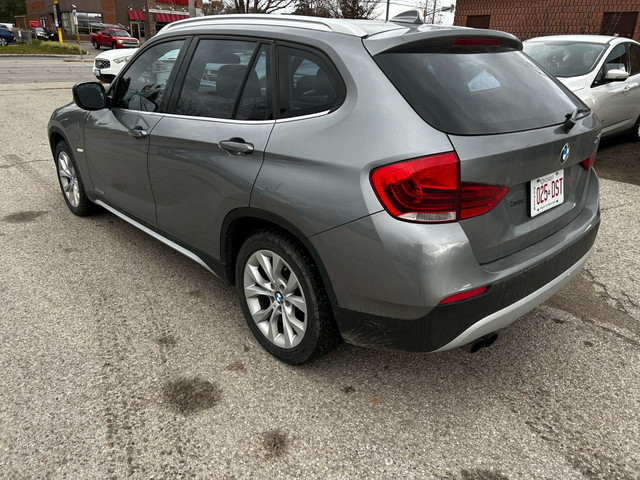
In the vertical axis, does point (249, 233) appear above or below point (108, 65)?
below

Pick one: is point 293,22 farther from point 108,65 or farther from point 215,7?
point 215,7

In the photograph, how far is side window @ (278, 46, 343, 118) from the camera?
2266 millimetres

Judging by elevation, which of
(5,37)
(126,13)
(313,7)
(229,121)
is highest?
(126,13)

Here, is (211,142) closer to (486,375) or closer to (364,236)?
(364,236)

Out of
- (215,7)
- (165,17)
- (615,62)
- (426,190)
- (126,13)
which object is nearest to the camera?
(426,190)

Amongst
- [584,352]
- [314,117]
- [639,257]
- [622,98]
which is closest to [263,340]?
[314,117]

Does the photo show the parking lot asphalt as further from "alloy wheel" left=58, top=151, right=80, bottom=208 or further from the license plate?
"alloy wheel" left=58, top=151, right=80, bottom=208

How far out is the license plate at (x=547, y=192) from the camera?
2.26m

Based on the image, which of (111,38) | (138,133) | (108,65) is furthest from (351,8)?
(138,133)

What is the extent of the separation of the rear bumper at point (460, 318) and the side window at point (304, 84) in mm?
924

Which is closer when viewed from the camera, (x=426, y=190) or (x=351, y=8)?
(x=426, y=190)

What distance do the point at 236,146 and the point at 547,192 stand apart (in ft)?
4.88

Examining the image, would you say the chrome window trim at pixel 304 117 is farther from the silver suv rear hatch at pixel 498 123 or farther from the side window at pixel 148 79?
the side window at pixel 148 79

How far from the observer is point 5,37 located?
4325 cm
